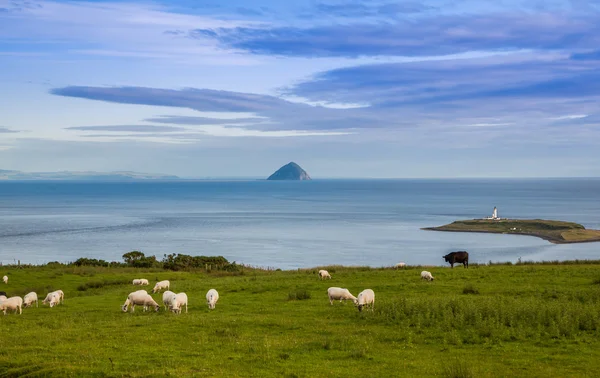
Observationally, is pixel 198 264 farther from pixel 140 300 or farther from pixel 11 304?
pixel 140 300

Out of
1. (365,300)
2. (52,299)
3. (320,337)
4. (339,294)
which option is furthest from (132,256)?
(320,337)

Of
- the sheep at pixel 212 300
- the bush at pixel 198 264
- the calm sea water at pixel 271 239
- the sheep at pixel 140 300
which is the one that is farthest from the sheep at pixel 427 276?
the calm sea water at pixel 271 239

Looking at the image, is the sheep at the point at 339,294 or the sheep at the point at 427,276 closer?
the sheep at the point at 339,294

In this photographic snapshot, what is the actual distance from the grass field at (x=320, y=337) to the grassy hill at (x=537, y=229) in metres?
94.0

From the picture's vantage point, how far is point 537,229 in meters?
129

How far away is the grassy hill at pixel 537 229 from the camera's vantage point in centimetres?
11619

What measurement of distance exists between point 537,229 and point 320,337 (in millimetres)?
121490

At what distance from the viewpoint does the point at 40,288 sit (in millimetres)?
36969

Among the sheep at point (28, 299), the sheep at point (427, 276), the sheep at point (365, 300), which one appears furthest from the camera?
the sheep at point (427, 276)

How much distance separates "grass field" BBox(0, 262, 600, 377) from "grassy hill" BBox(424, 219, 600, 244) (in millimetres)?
94047

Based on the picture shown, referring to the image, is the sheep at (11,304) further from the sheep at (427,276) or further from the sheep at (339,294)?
the sheep at (427,276)

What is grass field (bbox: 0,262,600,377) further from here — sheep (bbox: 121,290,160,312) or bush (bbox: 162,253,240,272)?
bush (bbox: 162,253,240,272)

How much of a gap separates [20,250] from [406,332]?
88.5 metres

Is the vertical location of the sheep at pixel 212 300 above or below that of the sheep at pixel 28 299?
above
